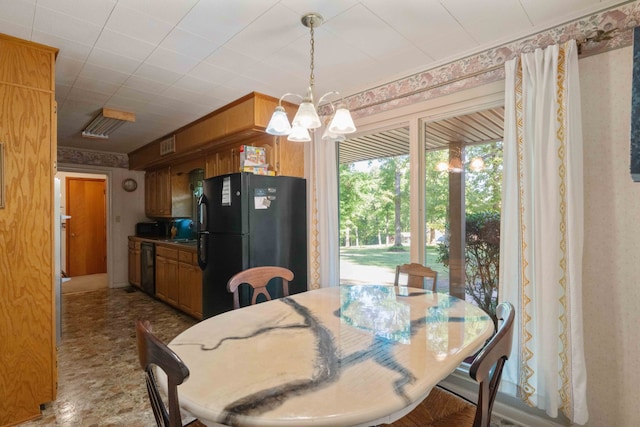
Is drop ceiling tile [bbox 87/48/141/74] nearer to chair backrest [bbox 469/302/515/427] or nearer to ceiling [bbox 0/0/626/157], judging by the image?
ceiling [bbox 0/0/626/157]

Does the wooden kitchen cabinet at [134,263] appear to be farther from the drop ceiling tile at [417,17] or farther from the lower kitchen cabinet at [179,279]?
the drop ceiling tile at [417,17]

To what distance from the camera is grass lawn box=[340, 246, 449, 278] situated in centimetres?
257

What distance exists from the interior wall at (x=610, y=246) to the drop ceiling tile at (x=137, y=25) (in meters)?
2.46

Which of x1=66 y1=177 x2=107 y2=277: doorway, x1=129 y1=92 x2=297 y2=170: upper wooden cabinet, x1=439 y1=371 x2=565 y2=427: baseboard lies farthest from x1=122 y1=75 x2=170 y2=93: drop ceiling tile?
x1=66 y1=177 x2=107 y2=277: doorway

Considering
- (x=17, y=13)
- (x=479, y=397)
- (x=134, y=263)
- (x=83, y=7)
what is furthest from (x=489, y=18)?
(x=134, y=263)

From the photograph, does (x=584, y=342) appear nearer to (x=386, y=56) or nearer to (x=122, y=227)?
(x=386, y=56)

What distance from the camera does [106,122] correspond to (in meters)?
3.62

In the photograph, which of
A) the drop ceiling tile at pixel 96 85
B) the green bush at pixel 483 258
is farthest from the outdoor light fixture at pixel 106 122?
the green bush at pixel 483 258

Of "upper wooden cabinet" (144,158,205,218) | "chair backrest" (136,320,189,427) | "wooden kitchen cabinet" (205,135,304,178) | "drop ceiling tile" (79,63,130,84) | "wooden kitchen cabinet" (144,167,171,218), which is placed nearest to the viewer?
"chair backrest" (136,320,189,427)

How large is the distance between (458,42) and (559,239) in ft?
4.47

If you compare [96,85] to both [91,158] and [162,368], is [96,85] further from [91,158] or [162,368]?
[91,158]

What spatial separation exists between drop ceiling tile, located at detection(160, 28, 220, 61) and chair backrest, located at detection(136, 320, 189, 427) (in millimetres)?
1783

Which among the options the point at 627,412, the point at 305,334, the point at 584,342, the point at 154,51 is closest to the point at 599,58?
the point at 584,342

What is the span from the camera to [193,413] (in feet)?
2.63
